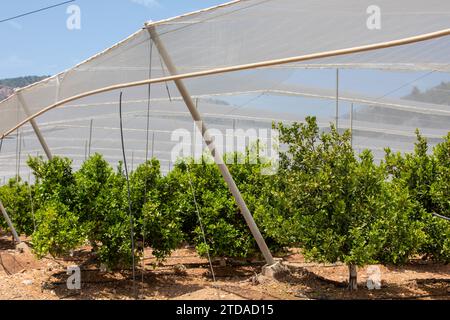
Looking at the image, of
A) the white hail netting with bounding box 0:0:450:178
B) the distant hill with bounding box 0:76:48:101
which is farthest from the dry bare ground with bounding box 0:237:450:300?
the distant hill with bounding box 0:76:48:101

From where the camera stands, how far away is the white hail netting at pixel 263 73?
4.88m

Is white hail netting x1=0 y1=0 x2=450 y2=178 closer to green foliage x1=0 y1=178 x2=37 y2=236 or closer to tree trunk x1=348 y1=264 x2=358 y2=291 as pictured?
green foliage x1=0 y1=178 x2=37 y2=236

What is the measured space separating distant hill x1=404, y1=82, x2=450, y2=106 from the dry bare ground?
4.10 m

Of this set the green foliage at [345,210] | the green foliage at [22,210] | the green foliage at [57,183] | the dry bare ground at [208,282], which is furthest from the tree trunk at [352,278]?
the green foliage at [22,210]

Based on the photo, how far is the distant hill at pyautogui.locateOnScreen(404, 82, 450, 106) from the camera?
425 inches

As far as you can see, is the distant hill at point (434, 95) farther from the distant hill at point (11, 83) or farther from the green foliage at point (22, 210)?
the distant hill at point (11, 83)

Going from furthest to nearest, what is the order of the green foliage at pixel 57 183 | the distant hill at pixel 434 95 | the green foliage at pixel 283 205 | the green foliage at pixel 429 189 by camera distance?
the distant hill at pixel 434 95 → the green foliage at pixel 57 183 → the green foliage at pixel 429 189 → the green foliage at pixel 283 205

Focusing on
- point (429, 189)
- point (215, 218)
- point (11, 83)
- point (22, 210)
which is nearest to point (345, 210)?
point (429, 189)

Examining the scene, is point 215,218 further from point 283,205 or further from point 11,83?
point 11,83

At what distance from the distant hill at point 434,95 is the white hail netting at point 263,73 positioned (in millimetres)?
317

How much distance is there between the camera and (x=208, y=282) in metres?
9.88

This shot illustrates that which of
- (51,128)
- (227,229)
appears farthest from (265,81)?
(51,128)

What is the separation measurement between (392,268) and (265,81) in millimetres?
5323
